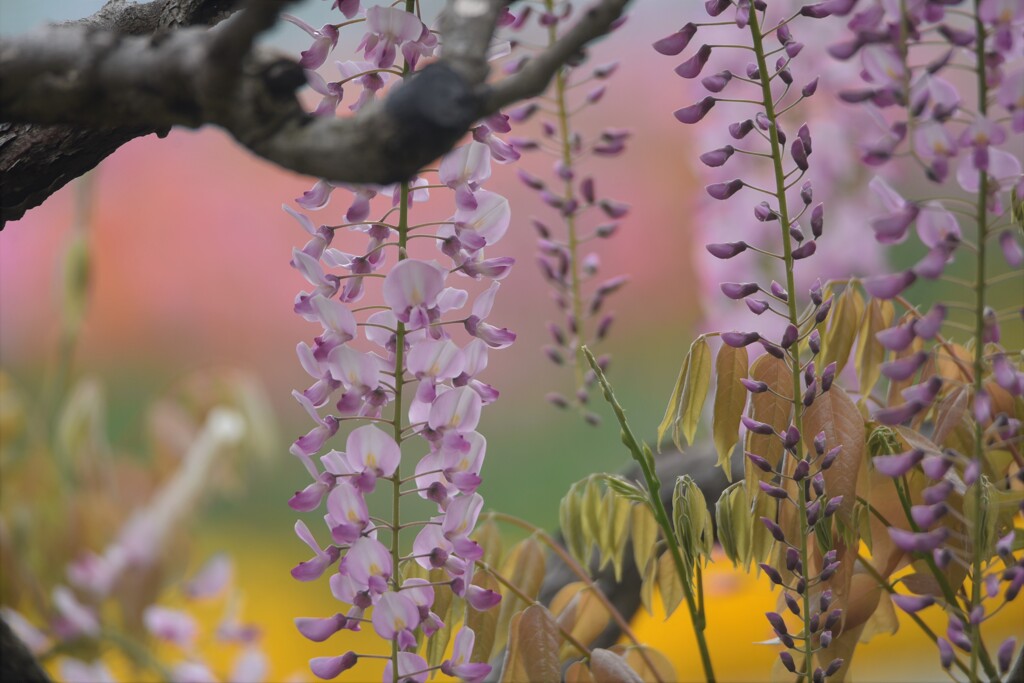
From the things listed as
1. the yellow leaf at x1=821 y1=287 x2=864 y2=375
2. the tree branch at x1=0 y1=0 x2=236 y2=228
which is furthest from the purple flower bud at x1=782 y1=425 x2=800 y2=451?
the tree branch at x1=0 y1=0 x2=236 y2=228

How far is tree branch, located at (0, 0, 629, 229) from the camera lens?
296 millimetres

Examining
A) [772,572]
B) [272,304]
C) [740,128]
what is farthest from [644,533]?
[272,304]

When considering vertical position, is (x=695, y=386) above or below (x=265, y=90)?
below

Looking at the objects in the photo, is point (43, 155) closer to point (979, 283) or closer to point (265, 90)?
point (265, 90)

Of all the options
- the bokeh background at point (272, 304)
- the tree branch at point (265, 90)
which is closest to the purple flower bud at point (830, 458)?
the tree branch at point (265, 90)

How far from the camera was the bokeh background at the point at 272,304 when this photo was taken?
5.09 feet

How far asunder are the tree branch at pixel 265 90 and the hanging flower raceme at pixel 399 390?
9 centimetres

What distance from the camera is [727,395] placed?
0.49 metres

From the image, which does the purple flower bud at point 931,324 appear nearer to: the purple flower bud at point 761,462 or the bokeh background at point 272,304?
the purple flower bud at point 761,462

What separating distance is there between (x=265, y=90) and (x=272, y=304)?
4.55ft

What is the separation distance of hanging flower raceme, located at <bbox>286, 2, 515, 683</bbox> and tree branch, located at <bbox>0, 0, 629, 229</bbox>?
0.09 meters

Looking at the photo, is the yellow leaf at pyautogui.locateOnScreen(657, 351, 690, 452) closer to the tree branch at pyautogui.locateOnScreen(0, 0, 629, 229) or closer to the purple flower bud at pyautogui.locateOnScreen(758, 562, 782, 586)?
the purple flower bud at pyautogui.locateOnScreen(758, 562, 782, 586)

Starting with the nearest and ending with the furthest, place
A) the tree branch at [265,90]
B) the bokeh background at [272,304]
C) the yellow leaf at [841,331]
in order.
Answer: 1. the tree branch at [265,90]
2. the yellow leaf at [841,331]
3. the bokeh background at [272,304]

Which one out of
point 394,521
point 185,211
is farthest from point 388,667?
point 185,211
